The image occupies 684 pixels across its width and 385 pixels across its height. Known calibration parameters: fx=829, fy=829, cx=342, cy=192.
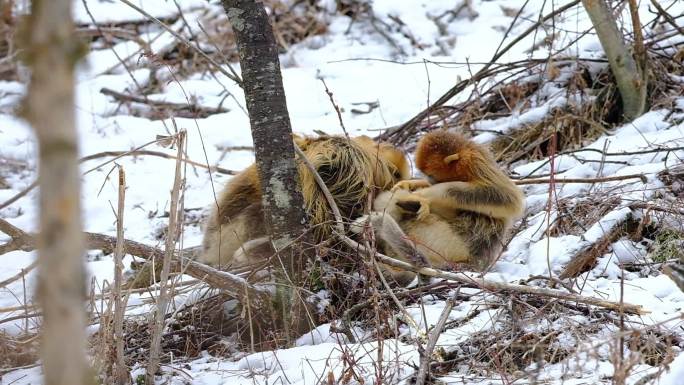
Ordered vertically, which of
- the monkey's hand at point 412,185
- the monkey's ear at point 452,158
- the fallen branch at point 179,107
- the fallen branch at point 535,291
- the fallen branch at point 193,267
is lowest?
the fallen branch at point 535,291

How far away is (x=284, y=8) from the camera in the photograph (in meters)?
9.39

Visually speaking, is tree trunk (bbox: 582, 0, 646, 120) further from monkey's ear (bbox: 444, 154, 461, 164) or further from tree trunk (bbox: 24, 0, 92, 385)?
tree trunk (bbox: 24, 0, 92, 385)

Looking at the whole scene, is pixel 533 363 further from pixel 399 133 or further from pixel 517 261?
pixel 399 133

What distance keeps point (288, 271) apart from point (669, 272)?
1.68 m

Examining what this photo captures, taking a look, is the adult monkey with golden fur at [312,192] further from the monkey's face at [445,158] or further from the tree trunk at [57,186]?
the tree trunk at [57,186]

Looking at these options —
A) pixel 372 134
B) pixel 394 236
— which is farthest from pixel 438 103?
pixel 394 236

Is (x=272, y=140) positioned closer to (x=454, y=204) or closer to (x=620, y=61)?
(x=454, y=204)

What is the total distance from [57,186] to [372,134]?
597 centimetres

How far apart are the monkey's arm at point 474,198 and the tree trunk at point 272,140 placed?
86 centimetres

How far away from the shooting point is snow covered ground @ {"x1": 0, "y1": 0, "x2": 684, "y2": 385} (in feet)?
10.5

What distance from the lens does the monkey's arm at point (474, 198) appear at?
4.15 metres

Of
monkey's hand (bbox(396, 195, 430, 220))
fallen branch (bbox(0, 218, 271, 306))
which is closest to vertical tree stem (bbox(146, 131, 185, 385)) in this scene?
fallen branch (bbox(0, 218, 271, 306))

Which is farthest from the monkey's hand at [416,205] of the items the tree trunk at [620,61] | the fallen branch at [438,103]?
the tree trunk at [620,61]

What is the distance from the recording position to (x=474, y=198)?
415 centimetres
